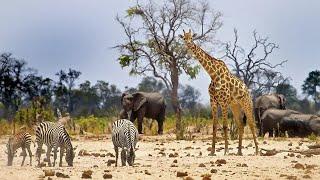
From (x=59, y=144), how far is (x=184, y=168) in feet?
12.1

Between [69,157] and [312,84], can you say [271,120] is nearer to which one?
[69,157]

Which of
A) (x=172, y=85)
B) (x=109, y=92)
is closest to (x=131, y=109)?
(x=172, y=85)

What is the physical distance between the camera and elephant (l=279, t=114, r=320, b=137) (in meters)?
28.5

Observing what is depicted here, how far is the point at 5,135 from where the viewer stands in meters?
Result: 27.6

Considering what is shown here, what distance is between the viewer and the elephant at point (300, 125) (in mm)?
28500

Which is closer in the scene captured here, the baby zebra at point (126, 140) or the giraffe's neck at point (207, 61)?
the baby zebra at point (126, 140)

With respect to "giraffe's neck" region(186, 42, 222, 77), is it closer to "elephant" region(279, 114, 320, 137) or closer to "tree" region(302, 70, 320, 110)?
"elephant" region(279, 114, 320, 137)

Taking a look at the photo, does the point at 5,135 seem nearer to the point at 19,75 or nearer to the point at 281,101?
the point at 281,101

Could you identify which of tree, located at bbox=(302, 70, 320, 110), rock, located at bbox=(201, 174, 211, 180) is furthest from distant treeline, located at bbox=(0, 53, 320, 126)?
rock, located at bbox=(201, 174, 211, 180)

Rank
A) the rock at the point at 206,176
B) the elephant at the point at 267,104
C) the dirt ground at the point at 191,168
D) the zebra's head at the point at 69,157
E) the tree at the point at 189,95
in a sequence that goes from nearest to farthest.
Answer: the rock at the point at 206,176
the dirt ground at the point at 191,168
the zebra's head at the point at 69,157
the elephant at the point at 267,104
the tree at the point at 189,95

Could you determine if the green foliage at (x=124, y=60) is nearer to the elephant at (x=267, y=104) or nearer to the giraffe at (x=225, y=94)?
the elephant at (x=267, y=104)

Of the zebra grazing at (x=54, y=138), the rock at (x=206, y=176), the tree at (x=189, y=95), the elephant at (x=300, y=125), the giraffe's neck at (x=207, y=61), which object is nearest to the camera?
the rock at (x=206, y=176)

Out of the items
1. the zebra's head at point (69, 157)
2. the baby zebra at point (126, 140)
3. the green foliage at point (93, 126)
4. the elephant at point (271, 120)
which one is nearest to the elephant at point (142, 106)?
the green foliage at point (93, 126)

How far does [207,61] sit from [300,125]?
12372mm
